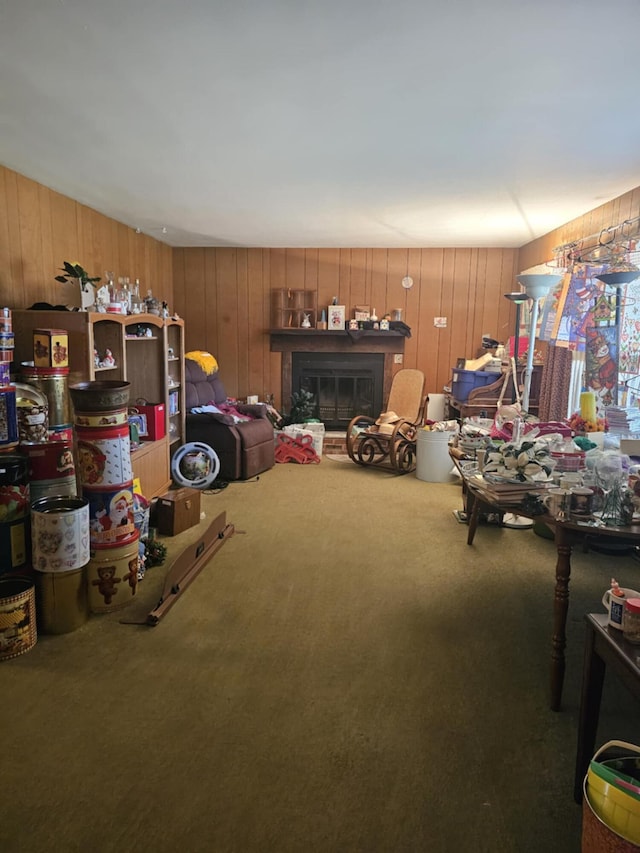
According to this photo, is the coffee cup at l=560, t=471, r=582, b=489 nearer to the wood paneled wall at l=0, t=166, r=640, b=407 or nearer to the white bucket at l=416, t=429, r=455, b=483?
the white bucket at l=416, t=429, r=455, b=483

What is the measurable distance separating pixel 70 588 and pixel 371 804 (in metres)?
1.61

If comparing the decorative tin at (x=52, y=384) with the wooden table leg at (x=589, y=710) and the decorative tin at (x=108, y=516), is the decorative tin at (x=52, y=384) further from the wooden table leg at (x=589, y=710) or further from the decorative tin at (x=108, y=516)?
the wooden table leg at (x=589, y=710)

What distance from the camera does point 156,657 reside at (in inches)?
92.5

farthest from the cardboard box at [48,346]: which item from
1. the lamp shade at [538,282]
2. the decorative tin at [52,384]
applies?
the lamp shade at [538,282]

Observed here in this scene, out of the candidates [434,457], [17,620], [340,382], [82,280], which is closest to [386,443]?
[434,457]

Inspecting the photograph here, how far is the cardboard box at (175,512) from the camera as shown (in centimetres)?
375

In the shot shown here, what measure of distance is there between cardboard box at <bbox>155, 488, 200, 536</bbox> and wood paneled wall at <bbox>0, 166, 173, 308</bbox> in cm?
170

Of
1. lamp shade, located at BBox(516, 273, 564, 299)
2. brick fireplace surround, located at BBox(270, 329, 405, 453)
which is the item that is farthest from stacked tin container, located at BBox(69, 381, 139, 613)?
brick fireplace surround, located at BBox(270, 329, 405, 453)

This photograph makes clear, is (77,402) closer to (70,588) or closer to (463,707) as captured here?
(70,588)

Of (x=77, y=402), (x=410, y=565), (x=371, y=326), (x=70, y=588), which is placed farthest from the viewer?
(x=371, y=326)

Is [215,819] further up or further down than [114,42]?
further down

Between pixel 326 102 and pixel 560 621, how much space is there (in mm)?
2408

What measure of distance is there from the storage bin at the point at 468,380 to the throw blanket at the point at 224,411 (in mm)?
2104

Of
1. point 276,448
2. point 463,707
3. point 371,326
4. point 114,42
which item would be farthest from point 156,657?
point 371,326
